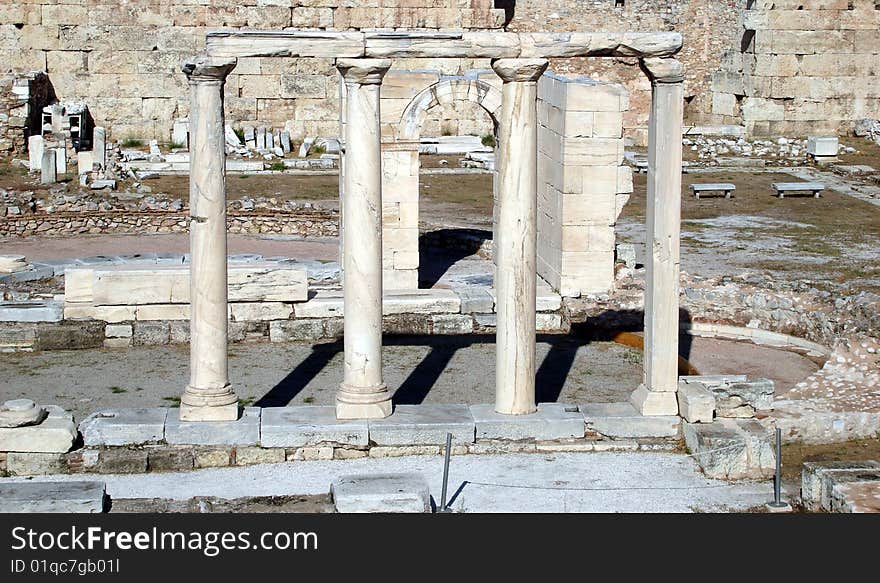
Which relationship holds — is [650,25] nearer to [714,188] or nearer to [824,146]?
[824,146]

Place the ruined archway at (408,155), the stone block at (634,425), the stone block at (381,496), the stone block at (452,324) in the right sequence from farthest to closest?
1. the ruined archway at (408,155)
2. the stone block at (452,324)
3. the stone block at (634,425)
4. the stone block at (381,496)

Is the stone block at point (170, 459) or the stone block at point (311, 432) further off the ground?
the stone block at point (311, 432)

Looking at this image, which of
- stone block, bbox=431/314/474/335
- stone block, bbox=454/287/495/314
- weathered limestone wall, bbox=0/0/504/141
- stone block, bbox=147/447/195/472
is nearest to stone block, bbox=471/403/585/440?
stone block, bbox=147/447/195/472

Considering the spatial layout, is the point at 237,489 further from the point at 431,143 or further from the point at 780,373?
the point at 431,143

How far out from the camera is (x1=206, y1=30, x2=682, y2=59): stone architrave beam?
580 inches

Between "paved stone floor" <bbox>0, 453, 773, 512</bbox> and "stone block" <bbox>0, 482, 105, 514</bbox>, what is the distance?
122 centimetres

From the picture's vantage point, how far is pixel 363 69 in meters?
14.7

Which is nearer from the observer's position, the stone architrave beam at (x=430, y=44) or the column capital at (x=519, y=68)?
the stone architrave beam at (x=430, y=44)

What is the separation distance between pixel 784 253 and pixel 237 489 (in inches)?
527

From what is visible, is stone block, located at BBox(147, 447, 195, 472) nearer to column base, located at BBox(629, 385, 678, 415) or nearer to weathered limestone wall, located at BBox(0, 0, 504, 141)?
column base, located at BBox(629, 385, 678, 415)

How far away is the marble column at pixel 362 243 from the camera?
1484 centimetres

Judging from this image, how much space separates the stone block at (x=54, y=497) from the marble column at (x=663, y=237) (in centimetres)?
573

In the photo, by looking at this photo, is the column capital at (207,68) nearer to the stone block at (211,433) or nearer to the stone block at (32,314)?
the stone block at (211,433)

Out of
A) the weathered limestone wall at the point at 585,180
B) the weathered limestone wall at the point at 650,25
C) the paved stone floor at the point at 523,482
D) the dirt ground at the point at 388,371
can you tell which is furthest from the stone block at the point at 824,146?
the paved stone floor at the point at 523,482
